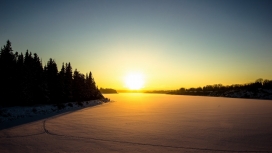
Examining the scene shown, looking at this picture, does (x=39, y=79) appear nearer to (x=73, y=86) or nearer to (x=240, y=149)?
(x=73, y=86)

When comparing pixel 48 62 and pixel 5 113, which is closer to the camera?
pixel 5 113

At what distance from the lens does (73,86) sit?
196 feet

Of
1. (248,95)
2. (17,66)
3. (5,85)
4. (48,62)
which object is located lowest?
(248,95)

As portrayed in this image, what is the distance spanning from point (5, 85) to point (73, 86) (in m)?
27.2

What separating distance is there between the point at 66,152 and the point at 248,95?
6642 inches

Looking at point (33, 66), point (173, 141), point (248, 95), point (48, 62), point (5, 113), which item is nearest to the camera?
point (173, 141)

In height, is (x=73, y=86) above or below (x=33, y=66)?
below

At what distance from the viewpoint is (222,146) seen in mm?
10352

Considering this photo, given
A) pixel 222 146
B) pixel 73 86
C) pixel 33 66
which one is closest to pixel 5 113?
pixel 33 66

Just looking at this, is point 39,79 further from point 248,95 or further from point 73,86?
point 248,95

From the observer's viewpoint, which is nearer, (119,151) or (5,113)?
(119,151)

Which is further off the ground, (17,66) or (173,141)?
(17,66)

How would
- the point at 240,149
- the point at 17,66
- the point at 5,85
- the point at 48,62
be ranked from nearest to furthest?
the point at 240,149, the point at 5,85, the point at 17,66, the point at 48,62

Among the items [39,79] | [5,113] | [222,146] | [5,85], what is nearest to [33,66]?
[39,79]
